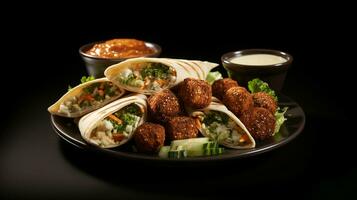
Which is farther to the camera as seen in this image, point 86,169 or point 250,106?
point 250,106

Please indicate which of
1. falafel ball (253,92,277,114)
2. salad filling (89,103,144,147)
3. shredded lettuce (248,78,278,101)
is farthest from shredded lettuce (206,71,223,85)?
salad filling (89,103,144,147)

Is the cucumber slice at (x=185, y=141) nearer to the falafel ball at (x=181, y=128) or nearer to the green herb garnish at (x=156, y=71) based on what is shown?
the falafel ball at (x=181, y=128)

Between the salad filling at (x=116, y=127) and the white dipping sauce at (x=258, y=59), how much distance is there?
6.45 feet

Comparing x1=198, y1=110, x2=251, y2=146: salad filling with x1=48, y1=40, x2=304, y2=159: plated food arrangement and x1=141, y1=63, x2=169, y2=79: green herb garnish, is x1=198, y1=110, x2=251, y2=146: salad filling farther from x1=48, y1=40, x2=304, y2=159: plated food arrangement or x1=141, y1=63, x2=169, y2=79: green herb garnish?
x1=141, y1=63, x2=169, y2=79: green herb garnish

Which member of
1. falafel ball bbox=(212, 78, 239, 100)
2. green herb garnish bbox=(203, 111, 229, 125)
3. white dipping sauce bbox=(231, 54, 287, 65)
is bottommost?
white dipping sauce bbox=(231, 54, 287, 65)

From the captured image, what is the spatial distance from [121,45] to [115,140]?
2.30 meters

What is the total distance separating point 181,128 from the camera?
512cm

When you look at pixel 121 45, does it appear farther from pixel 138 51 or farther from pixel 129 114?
pixel 129 114

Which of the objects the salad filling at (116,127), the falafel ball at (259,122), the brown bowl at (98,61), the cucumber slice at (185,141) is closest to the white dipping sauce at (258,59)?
the brown bowl at (98,61)

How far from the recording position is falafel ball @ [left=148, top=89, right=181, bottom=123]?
5.16m

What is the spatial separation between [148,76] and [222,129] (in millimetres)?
893

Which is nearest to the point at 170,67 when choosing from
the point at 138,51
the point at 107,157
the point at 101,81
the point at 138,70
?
the point at 138,70

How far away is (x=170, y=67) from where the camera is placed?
5.66m

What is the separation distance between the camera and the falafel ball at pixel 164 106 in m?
5.16
